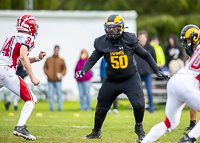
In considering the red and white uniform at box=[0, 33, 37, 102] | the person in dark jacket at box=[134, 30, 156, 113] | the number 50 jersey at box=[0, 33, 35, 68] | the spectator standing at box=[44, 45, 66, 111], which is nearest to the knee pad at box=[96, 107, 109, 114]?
the red and white uniform at box=[0, 33, 37, 102]

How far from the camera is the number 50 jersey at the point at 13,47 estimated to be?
650 cm

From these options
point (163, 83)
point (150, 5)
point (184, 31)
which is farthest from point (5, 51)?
point (150, 5)

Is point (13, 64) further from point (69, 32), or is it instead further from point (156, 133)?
point (69, 32)

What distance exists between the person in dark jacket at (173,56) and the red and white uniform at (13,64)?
748 centimetres

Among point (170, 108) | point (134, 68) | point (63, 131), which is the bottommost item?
point (63, 131)

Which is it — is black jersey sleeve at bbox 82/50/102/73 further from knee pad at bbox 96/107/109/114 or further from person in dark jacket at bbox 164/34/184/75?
person in dark jacket at bbox 164/34/184/75

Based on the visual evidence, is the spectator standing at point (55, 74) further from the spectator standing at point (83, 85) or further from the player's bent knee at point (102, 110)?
the player's bent knee at point (102, 110)

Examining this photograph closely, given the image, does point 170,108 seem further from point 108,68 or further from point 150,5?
point 150,5

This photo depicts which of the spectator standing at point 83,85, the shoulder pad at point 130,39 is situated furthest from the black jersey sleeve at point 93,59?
the spectator standing at point 83,85

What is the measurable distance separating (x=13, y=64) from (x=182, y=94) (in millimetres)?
2842

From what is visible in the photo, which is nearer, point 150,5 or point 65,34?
point 65,34

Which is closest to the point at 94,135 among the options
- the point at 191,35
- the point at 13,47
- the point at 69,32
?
the point at 13,47

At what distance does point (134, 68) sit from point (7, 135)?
7.96 ft

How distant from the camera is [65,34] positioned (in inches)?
690
